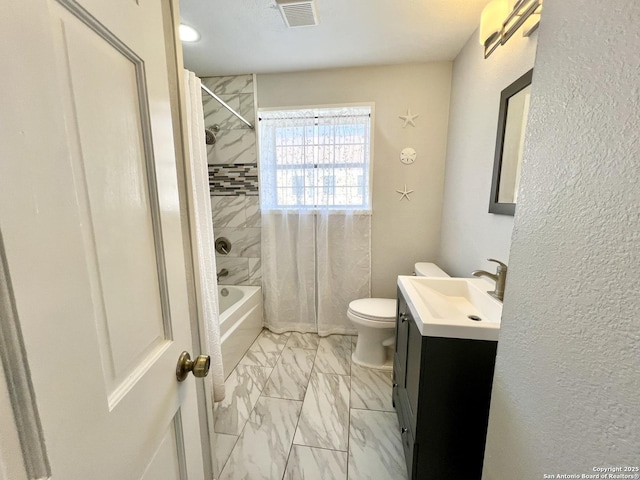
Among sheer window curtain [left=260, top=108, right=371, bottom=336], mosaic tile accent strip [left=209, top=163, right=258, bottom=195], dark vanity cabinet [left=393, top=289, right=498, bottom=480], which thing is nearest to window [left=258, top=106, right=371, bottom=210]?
sheer window curtain [left=260, top=108, right=371, bottom=336]

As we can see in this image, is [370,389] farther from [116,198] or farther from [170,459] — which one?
[116,198]

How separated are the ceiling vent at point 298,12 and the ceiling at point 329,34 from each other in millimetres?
55

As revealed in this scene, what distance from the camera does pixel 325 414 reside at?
5.36ft

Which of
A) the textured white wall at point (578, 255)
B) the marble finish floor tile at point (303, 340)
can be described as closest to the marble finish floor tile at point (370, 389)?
the marble finish floor tile at point (303, 340)

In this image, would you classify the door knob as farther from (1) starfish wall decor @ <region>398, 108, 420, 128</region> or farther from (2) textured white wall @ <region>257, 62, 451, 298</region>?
(1) starfish wall decor @ <region>398, 108, 420, 128</region>

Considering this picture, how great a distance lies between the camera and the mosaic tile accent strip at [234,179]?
2.49 m

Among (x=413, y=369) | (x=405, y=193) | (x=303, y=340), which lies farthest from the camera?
(x=303, y=340)

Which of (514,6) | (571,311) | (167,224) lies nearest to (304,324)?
(167,224)

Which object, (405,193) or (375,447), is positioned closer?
(375,447)

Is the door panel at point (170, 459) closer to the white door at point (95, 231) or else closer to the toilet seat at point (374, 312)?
the white door at point (95, 231)

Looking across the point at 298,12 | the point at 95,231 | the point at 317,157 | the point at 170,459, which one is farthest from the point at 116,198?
the point at 317,157

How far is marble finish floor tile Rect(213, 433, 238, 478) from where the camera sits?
1.34m

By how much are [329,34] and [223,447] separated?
2579 millimetres

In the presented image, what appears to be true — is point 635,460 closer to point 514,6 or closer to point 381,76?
point 514,6
